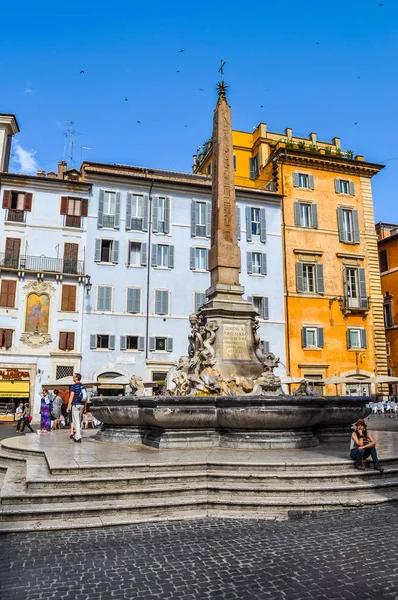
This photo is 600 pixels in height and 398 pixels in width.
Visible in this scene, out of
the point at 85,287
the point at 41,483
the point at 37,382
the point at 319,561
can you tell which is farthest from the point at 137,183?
the point at 319,561

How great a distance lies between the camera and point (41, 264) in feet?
91.1

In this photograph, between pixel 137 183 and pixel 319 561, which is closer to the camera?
pixel 319 561

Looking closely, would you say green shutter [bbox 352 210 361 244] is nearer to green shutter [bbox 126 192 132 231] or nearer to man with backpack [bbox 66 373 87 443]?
green shutter [bbox 126 192 132 231]

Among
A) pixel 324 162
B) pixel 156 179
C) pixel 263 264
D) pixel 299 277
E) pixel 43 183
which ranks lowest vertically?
pixel 299 277

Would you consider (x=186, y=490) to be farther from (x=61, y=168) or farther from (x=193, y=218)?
(x=61, y=168)

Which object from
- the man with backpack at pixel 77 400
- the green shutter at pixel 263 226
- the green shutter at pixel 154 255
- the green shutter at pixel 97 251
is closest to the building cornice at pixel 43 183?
the green shutter at pixel 97 251

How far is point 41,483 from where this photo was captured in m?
5.74

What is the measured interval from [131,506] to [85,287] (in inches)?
922

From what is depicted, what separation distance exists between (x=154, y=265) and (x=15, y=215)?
8.06 metres

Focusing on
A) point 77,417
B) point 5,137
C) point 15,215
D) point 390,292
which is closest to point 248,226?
point 390,292

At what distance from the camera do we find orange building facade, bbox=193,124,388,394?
3105 centimetres

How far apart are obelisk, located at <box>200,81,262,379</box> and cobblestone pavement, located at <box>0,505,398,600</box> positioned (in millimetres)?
6070

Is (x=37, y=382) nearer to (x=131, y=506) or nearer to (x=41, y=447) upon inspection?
(x=41, y=447)

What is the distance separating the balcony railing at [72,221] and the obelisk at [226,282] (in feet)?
53.6
